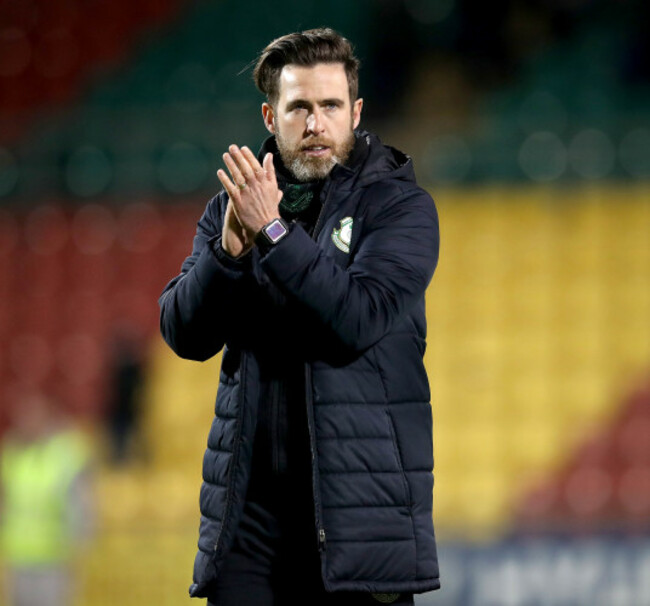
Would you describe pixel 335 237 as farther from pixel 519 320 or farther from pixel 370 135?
pixel 519 320

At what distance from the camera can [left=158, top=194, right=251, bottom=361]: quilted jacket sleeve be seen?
197 cm

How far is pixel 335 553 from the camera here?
6.22 ft

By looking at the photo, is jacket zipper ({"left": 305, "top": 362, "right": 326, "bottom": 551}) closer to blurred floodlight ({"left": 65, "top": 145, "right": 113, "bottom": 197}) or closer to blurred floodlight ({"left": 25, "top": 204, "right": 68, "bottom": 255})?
blurred floodlight ({"left": 65, "top": 145, "right": 113, "bottom": 197})

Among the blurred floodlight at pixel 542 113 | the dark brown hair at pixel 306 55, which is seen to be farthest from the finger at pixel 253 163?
the blurred floodlight at pixel 542 113

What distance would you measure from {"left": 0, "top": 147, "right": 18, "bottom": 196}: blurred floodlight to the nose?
657cm

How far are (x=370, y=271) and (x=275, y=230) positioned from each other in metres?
0.18

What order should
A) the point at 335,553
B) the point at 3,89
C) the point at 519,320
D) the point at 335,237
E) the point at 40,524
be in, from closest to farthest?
the point at 335,553, the point at 335,237, the point at 40,524, the point at 519,320, the point at 3,89

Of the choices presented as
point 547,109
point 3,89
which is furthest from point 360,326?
point 3,89

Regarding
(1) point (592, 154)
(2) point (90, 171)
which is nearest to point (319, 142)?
(1) point (592, 154)

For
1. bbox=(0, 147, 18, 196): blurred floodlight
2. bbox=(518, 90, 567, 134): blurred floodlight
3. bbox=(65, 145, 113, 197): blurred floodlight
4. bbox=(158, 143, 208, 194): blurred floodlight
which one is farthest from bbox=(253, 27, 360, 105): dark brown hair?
bbox=(0, 147, 18, 196): blurred floodlight

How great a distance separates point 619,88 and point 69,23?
4015 millimetres

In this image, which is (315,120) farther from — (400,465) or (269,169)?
(400,465)

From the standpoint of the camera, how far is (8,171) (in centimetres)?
834

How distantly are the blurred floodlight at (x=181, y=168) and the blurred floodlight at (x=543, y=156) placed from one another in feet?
6.76
